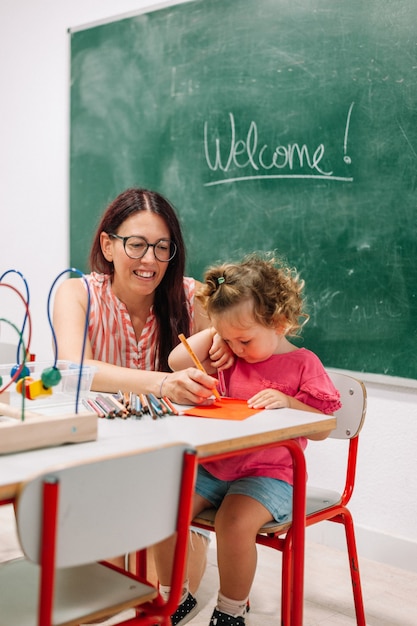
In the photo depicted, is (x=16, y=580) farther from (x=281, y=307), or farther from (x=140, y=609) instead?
(x=281, y=307)

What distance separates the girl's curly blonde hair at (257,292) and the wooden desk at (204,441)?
0.24 meters

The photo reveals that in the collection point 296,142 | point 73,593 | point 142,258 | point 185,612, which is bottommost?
point 185,612

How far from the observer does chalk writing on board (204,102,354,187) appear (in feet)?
9.36

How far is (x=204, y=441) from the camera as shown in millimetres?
1440

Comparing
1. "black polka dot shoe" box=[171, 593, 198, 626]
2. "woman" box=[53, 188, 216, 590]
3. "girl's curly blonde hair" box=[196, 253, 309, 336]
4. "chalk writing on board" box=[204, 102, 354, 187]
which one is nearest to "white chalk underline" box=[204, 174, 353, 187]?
"chalk writing on board" box=[204, 102, 354, 187]

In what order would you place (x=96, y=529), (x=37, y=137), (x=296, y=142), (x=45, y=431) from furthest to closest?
1. (x=37, y=137)
2. (x=296, y=142)
3. (x=45, y=431)
4. (x=96, y=529)

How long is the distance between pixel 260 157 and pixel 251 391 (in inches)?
50.7

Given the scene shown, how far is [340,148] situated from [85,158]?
1.39 meters

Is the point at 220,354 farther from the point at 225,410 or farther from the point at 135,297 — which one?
the point at 135,297

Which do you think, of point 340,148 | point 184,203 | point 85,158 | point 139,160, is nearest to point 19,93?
point 85,158

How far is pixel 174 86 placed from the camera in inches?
131

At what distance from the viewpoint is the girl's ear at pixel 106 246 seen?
2.32 meters

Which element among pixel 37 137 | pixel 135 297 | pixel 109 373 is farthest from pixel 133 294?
pixel 37 137

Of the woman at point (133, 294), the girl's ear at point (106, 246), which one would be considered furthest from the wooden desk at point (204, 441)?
the girl's ear at point (106, 246)
